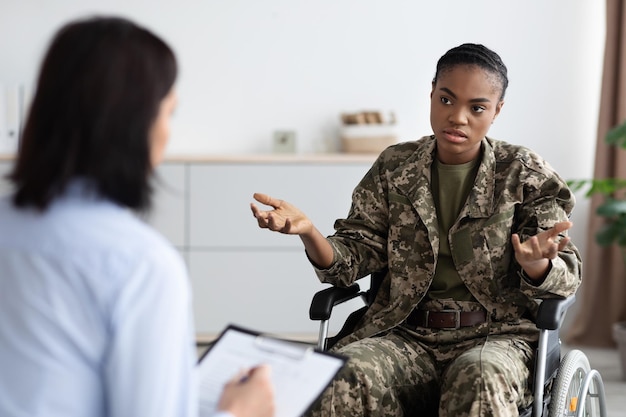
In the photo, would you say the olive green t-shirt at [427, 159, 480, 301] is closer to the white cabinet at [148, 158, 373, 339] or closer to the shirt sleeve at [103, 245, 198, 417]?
the shirt sleeve at [103, 245, 198, 417]

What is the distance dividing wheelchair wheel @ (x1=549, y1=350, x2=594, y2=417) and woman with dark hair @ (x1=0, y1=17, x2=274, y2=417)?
1124 millimetres

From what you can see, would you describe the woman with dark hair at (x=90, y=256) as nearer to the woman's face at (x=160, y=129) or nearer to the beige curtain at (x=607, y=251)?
the woman's face at (x=160, y=129)

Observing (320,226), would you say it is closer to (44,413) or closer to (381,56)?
(381,56)

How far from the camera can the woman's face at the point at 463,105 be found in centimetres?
212

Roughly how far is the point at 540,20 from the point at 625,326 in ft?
5.05

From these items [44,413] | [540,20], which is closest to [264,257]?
[540,20]

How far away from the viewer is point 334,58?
177 inches

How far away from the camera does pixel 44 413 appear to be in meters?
1.02

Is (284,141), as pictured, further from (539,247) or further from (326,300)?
(539,247)

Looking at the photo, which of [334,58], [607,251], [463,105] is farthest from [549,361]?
[334,58]

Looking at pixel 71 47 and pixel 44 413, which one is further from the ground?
pixel 71 47

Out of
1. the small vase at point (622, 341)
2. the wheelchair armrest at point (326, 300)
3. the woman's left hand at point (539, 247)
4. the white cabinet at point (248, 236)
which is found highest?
the woman's left hand at point (539, 247)

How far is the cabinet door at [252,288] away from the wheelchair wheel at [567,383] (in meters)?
2.09

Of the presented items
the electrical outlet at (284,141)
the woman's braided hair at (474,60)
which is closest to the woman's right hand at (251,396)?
the woman's braided hair at (474,60)
